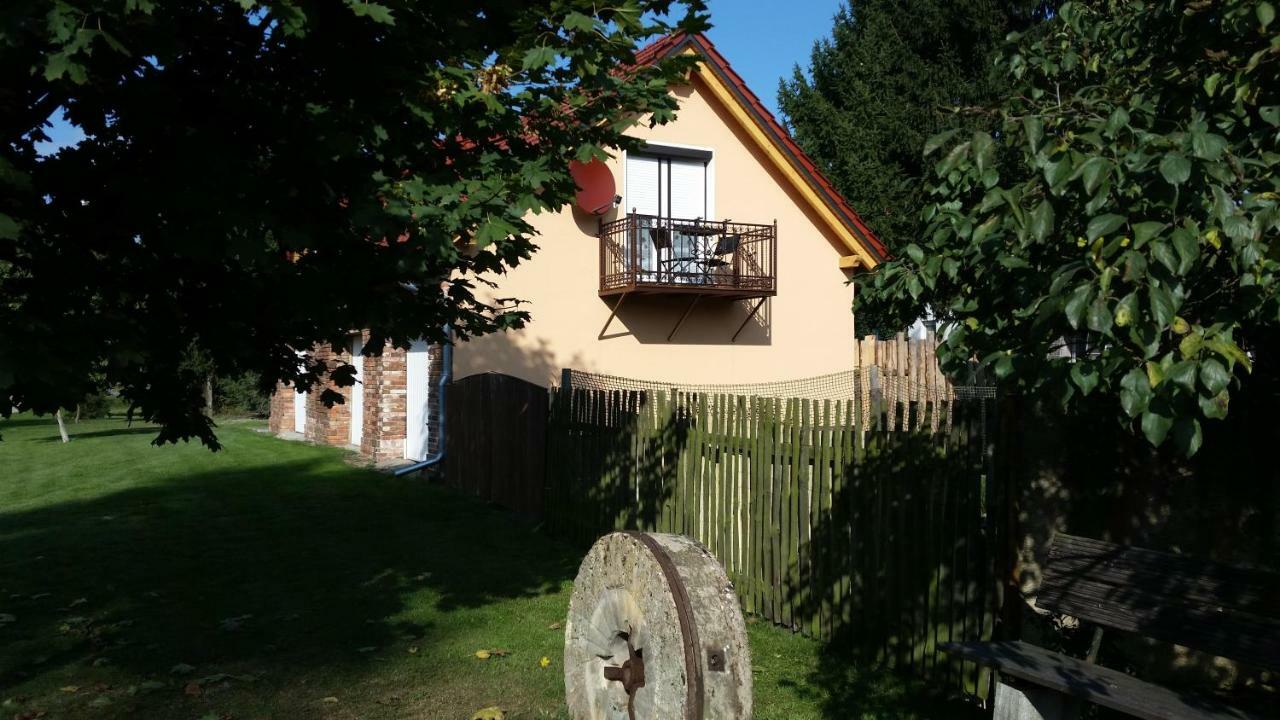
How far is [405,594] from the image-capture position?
7660mm

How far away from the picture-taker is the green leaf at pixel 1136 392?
2277 millimetres

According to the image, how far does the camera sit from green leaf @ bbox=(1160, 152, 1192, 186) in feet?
7.25

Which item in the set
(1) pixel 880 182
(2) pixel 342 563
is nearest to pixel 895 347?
(2) pixel 342 563

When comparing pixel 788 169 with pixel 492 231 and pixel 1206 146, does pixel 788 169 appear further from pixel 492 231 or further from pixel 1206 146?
pixel 1206 146

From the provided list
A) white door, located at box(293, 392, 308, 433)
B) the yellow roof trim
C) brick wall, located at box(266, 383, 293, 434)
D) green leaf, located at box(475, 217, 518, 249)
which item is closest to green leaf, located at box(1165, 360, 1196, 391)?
green leaf, located at box(475, 217, 518, 249)

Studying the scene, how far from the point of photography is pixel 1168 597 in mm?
3816

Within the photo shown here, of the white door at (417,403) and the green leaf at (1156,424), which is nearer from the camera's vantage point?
the green leaf at (1156,424)

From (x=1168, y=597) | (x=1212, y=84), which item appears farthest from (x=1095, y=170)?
(x=1168, y=597)

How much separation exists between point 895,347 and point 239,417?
31577 mm

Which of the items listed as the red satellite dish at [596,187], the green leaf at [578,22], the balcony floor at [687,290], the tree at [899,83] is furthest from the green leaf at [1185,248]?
the tree at [899,83]

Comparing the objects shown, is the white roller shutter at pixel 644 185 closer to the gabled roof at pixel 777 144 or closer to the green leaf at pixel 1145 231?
the gabled roof at pixel 777 144

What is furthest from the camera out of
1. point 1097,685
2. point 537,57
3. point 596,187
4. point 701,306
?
point 701,306

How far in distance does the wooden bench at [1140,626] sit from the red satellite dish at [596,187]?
1137 centimetres

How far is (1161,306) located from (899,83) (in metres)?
24.7
